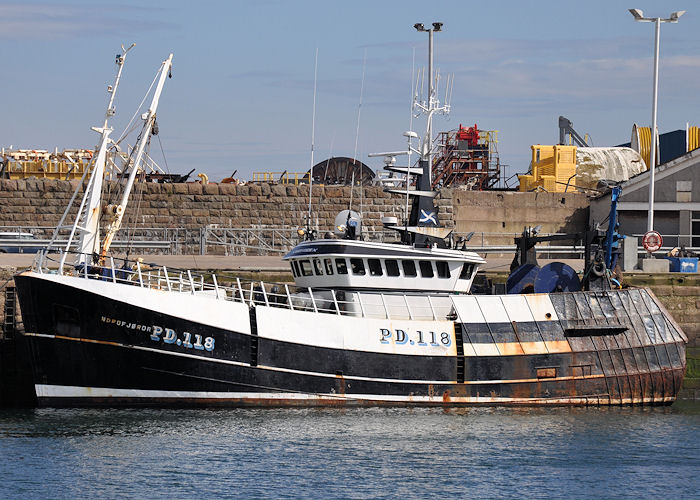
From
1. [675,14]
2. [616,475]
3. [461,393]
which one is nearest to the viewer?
[616,475]

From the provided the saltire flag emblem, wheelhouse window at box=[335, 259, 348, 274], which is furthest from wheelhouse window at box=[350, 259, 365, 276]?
the saltire flag emblem

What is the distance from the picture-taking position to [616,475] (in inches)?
858

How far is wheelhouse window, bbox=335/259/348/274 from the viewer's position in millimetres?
28188

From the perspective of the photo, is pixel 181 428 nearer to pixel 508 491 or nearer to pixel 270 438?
pixel 270 438

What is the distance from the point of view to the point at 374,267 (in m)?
28.3

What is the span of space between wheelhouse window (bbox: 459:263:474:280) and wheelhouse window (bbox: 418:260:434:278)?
86 centimetres

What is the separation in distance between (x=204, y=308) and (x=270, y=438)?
12.6 ft

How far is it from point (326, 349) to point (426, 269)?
3653 mm

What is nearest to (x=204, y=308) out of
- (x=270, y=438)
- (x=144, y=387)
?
(x=144, y=387)

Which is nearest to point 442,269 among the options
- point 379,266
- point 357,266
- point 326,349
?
point 379,266

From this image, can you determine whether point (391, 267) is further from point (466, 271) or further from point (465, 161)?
point (465, 161)

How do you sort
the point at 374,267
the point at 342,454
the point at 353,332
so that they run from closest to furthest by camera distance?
the point at 342,454 < the point at 353,332 < the point at 374,267

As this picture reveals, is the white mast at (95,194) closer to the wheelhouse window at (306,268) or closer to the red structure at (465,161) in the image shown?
the wheelhouse window at (306,268)

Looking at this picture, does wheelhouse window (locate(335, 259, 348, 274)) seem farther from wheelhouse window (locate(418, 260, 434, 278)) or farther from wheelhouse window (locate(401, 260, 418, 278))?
wheelhouse window (locate(418, 260, 434, 278))
